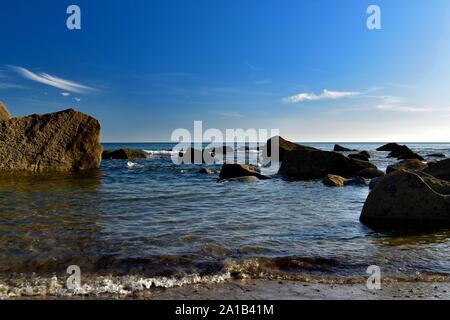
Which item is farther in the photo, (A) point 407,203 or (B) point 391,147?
(B) point 391,147

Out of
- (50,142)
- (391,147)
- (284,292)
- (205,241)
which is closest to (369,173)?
(205,241)

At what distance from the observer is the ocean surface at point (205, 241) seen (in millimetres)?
5836

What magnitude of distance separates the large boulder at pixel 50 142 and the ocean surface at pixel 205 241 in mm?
12311

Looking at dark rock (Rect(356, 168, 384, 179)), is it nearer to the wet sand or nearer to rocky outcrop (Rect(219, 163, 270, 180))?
rocky outcrop (Rect(219, 163, 270, 180))

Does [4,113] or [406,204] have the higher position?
[4,113]

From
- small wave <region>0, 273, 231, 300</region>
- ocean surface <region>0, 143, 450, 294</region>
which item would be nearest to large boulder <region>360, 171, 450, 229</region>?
ocean surface <region>0, 143, 450, 294</region>

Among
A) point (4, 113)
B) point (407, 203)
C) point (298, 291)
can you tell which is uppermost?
point (4, 113)

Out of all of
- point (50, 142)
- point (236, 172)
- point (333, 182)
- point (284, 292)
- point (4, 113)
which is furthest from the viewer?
point (4, 113)

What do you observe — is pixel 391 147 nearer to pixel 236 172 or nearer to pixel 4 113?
pixel 236 172

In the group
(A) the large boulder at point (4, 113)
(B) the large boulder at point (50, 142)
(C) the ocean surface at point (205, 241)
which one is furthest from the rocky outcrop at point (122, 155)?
(C) the ocean surface at point (205, 241)

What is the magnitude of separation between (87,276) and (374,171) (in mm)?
19266

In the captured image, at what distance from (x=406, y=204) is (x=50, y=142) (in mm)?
22414

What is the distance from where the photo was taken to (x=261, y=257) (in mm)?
6363

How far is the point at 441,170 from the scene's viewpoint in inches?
489
